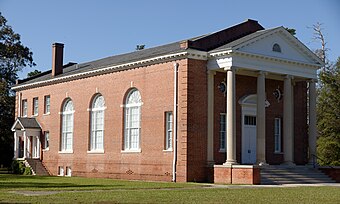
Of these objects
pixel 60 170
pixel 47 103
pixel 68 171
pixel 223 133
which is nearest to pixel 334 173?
pixel 223 133

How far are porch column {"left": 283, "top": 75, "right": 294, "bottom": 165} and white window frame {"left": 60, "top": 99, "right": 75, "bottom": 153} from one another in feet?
53.6

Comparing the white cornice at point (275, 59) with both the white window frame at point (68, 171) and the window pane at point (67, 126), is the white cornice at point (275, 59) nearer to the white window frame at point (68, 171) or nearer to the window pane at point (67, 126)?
the window pane at point (67, 126)

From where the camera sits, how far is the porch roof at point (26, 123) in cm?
4645

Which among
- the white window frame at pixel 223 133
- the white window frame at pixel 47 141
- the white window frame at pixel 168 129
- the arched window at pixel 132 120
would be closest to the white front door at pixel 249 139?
the white window frame at pixel 223 133

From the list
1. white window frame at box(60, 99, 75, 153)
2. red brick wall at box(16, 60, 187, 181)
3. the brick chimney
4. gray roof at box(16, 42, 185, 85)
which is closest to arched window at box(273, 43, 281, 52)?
gray roof at box(16, 42, 185, 85)

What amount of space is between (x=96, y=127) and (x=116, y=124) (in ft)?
8.98

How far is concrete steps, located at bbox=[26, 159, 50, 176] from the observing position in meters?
44.9

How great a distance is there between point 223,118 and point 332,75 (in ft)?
75.0

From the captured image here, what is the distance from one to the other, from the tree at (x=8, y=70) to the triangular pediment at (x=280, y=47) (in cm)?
2986

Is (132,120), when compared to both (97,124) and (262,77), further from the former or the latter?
(262,77)

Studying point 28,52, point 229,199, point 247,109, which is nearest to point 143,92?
point 247,109

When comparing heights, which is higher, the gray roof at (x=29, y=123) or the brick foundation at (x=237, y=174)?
the gray roof at (x=29, y=123)

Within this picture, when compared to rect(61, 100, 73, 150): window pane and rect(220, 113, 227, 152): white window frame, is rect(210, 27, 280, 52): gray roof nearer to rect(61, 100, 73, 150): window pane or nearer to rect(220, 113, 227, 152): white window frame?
rect(220, 113, 227, 152): white window frame

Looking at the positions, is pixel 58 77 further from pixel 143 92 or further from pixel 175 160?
pixel 175 160
